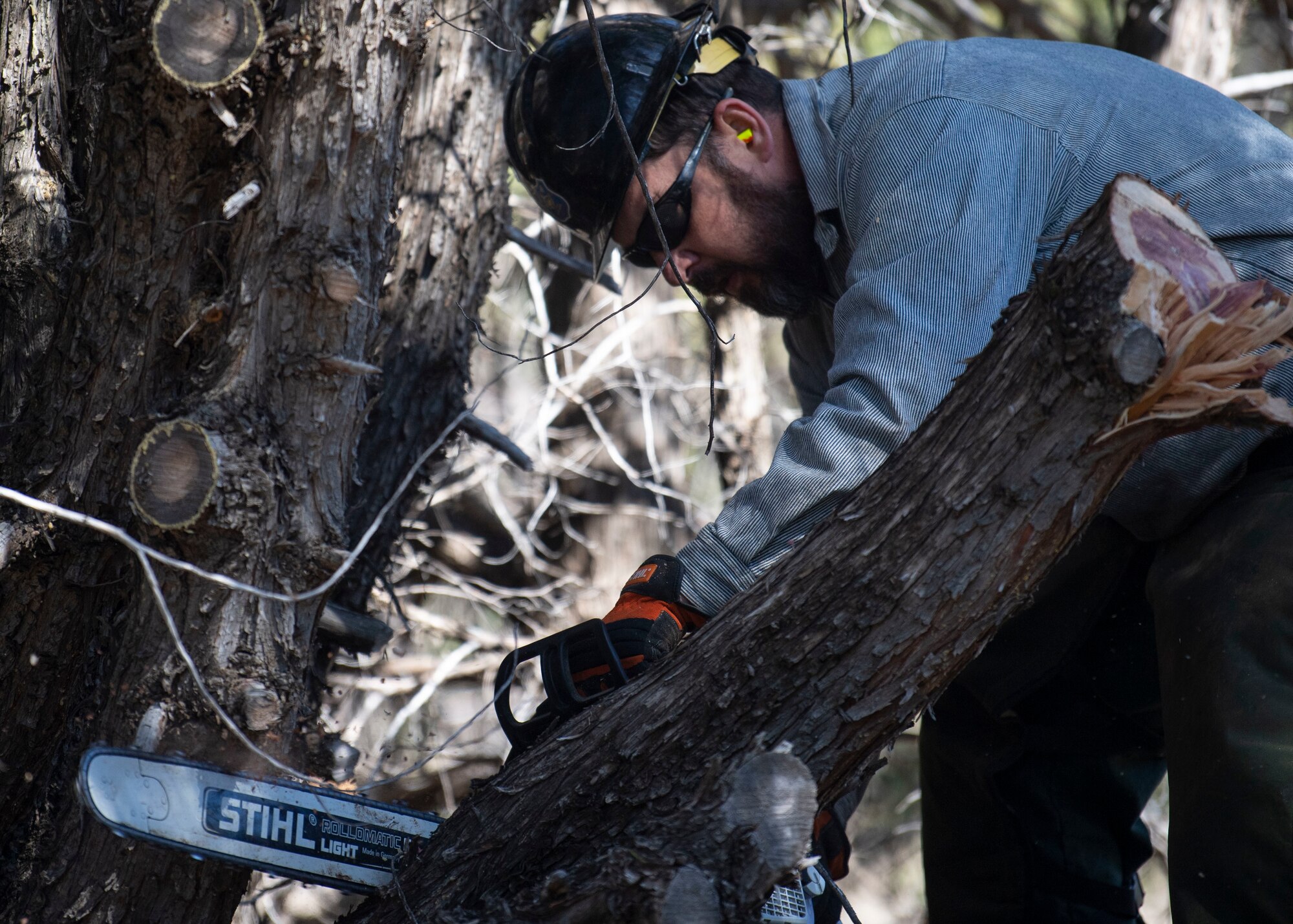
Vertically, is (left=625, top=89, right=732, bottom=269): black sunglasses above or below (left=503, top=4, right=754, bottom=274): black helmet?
below

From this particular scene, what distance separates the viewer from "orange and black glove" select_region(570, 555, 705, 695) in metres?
1.69

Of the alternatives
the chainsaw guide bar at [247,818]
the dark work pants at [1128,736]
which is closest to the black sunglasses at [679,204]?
the dark work pants at [1128,736]

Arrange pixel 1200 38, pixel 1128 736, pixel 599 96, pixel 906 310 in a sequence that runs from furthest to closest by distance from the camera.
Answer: pixel 1200 38 → pixel 1128 736 → pixel 599 96 → pixel 906 310

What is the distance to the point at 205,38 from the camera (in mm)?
1830

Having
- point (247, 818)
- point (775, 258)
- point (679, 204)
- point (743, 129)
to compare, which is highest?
point (743, 129)

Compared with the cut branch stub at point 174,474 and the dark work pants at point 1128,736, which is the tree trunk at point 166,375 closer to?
the cut branch stub at point 174,474

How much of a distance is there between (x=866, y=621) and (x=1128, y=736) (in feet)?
4.10

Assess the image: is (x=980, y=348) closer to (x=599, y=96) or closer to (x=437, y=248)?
(x=599, y=96)

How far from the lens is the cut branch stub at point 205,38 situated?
1802 mm

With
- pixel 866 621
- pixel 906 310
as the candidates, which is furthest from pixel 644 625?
pixel 906 310

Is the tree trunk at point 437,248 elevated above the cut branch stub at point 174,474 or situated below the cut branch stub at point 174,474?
above

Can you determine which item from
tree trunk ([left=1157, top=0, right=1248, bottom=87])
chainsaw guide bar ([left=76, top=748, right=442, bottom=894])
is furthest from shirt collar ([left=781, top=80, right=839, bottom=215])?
tree trunk ([left=1157, top=0, right=1248, bottom=87])

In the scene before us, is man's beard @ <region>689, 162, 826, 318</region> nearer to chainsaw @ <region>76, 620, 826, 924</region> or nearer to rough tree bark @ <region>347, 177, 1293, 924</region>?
rough tree bark @ <region>347, 177, 1293, 924</region>

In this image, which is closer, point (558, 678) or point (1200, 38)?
point (558, 678)
